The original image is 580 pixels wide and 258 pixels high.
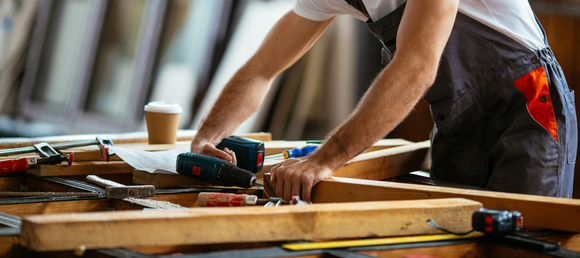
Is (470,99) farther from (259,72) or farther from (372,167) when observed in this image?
(259,72)

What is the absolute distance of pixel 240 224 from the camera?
0.67 meters

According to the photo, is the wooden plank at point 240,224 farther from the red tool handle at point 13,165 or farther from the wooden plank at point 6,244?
the red tool handle at point 13,165

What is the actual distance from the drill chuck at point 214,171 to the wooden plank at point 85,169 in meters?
0.25

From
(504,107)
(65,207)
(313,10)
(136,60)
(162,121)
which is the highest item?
(313,10)

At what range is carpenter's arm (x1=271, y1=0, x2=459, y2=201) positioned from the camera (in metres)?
1.08

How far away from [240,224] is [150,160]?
2.34 feet

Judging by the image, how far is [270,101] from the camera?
157 inches

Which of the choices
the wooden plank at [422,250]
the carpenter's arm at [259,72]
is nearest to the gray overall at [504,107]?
the carpenter's arm at [259,72]

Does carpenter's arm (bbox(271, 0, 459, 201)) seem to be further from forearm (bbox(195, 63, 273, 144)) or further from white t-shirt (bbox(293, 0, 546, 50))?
forearm (bbox(195, 63, 273, 144))

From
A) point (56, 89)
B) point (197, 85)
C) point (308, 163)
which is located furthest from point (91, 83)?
point (308, 163)

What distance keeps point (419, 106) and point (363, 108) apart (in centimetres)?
280

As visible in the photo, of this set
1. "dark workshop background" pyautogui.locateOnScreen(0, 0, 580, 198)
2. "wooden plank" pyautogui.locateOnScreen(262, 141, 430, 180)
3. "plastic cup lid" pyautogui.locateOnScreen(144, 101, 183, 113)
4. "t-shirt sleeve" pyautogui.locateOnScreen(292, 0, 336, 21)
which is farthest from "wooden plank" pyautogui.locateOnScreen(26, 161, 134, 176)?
"dark workshop background" pyautogui.locateOnScreen(0, 0, 580, 198)

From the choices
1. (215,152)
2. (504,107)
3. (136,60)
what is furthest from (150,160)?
(136,60)

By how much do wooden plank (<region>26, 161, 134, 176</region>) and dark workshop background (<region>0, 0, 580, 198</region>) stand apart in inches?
78.0
